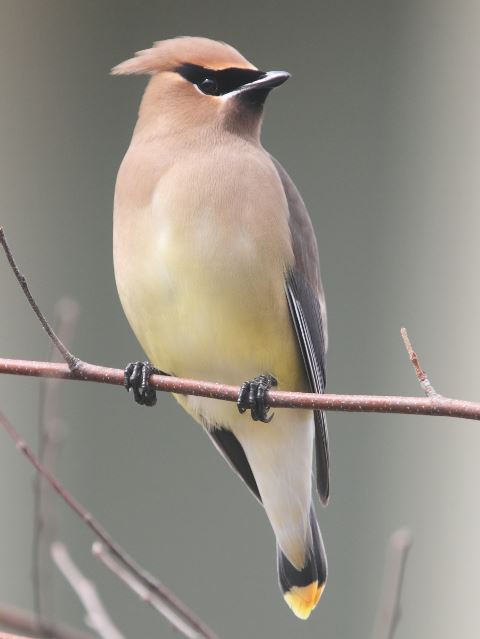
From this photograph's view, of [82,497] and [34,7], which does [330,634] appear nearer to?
[82,497]

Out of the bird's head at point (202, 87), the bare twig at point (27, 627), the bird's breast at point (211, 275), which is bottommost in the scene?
the bare twig at point (27, 627)

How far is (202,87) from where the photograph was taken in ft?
12.8

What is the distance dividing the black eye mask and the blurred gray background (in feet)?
8.37

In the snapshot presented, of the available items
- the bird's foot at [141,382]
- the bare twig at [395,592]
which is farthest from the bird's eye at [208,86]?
the bare twig at [395,592]

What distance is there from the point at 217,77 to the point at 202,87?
0.06 meters

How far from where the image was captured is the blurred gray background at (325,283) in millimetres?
6254

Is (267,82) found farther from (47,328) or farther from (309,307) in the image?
(47,328)

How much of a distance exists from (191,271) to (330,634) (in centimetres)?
313

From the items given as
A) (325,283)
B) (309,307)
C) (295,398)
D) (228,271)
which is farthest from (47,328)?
(325,283)

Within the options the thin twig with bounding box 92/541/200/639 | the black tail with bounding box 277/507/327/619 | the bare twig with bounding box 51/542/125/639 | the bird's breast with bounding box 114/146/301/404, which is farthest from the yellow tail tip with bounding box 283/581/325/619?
the bare twig with bounding box 51/542/125/639

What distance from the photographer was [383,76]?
673 centimetres

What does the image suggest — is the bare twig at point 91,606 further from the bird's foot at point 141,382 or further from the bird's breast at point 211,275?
the bird's breast at point 211,275

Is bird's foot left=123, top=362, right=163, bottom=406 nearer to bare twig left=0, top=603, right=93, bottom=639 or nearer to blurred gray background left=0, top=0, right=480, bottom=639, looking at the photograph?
bare twig left=0, top=603, right=93, bottom=639

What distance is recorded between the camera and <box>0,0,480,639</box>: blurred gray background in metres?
6.25
